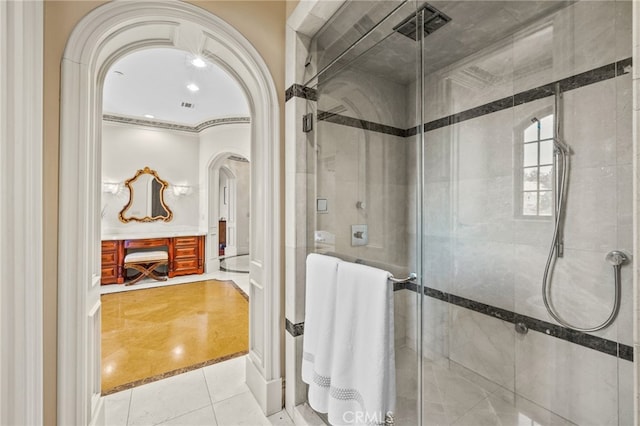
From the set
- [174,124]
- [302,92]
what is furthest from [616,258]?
[174,124]

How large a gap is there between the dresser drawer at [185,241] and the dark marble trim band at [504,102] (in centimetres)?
429

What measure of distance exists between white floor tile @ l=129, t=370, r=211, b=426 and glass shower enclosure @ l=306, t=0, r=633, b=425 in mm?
1273

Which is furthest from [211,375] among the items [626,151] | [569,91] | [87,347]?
[569,91]

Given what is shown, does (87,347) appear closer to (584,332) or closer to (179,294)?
(584,332)

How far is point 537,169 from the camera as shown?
164cm

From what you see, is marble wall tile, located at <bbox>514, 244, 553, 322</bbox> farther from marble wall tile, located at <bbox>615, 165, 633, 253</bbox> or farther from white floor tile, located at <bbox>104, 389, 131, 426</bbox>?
white floor tile, located at <bbox>104, 389, 131, 426</bbox>

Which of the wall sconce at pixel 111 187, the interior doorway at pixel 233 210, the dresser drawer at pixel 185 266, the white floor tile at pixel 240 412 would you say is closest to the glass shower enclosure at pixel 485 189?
the white floor tile at pixel 240 412

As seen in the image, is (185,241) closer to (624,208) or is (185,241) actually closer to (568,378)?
(568,378)

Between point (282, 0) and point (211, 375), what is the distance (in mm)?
2699

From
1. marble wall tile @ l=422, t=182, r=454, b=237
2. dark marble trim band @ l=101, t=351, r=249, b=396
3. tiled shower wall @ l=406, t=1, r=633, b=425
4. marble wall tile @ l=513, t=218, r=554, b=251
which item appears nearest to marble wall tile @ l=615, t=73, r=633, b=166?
tiled shower wall @ l=406, t=1, r=633, b=425

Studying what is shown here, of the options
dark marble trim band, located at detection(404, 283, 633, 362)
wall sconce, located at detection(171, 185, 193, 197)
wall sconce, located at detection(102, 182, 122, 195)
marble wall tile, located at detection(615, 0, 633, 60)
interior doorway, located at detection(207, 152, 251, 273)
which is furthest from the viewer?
interior doorway, located at detection(207, 152, 251, 273)

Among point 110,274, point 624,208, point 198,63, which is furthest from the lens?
point 110,274

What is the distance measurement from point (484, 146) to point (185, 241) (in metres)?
4.99

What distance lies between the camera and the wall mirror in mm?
5086
